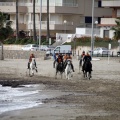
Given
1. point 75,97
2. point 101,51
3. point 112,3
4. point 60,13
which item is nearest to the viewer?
point 75,97

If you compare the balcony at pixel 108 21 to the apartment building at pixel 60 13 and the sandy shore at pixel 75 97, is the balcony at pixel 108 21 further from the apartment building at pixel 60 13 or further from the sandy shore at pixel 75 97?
the sandy shore at pixel 75 97

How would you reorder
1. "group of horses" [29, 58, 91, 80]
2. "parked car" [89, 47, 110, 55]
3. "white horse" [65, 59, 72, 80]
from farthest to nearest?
1. "parked car" [89, 47, 110, 55]
2. "group of horses" [29, 58, 91, 80]
3. "white horse" [65, 59, 72, 80]

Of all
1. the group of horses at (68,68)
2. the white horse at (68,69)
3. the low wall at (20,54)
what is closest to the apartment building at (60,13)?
the low wall at (20,54)

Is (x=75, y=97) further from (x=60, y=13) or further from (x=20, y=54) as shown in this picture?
(x=60, y=13)

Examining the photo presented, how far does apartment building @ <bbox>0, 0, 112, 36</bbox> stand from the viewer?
298ft

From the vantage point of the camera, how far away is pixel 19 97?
28875 millimetres

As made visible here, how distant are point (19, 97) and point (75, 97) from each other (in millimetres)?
2733

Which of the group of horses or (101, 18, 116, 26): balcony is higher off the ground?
(101, 18, 116, 26): balcony

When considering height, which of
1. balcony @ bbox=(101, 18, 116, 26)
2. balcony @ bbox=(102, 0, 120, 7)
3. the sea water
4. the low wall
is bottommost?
the low wall

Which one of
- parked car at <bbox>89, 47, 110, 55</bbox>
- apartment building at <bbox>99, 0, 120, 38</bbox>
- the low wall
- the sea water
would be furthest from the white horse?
apartment building at <bbox>99, 0, 120, 38</bbox>

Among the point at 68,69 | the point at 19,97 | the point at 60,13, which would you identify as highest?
the point at 60,13

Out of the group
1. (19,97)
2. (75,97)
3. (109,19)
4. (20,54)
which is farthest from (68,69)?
(109,19)

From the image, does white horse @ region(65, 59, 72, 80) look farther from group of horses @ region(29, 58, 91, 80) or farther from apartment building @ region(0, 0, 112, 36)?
apartment building @ region(0, 0, 112, 36)

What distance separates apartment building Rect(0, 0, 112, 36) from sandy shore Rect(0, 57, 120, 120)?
140ft
